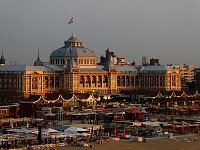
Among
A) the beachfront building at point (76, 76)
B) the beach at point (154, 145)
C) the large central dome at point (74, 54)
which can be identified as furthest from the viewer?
the large central dome at point (74, 54)

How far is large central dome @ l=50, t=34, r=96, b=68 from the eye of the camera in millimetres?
112500

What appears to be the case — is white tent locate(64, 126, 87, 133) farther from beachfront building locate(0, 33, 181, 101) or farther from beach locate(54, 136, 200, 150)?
beachfront building locate(0, 33, 181, 101)

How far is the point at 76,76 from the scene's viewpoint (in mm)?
106250

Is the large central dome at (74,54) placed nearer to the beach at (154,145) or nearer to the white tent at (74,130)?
the white tent at (74,130)

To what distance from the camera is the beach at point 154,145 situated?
175 ft

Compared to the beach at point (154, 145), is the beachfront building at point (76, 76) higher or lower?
higher

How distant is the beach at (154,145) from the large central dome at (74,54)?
54.7 m

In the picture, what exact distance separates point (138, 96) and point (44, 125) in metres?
35.4

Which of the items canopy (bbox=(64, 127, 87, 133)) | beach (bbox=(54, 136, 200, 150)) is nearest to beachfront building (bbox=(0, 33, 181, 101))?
canopy (bbox=(64, 127, 87, 133))

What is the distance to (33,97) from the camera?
85.6m

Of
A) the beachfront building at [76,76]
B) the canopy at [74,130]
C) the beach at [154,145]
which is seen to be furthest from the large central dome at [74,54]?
the beach at [154,145]

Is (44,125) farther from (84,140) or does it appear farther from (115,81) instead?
(115,81)

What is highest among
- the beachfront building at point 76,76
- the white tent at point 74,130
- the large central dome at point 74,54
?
the large central dome at point 74,54

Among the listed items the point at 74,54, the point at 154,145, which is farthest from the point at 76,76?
the point at 154,145
